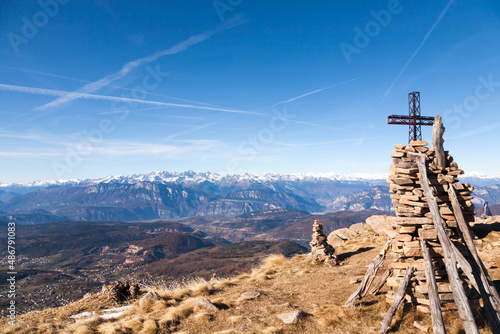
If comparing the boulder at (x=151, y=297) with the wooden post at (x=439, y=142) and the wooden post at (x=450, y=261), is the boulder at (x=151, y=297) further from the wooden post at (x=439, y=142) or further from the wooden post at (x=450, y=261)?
the wooden post at (x=439, y=142)

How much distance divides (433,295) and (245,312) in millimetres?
8353

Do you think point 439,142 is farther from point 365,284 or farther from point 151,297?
point 151,297

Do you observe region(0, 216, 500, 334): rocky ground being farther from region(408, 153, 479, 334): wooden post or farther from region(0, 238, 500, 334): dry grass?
region(408, 153, 479, 334): wooden post

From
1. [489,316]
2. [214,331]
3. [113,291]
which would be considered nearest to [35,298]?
[113,291]

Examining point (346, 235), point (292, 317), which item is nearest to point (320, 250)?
point (292, 317)

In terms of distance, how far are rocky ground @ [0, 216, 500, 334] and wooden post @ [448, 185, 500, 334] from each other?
1.12m

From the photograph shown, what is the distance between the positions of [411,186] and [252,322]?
10196 mm

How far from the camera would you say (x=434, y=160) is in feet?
40.2

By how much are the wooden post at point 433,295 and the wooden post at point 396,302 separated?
95cm

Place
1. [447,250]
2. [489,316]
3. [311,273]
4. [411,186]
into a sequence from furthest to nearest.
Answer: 1. [311,273]
2. [411,186]
3. [447,250]
4. [489,316]

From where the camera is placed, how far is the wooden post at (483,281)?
8.68m

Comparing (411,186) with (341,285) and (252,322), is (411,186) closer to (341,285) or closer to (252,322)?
(341,285)

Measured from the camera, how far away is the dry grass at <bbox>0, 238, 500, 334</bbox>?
10219mm

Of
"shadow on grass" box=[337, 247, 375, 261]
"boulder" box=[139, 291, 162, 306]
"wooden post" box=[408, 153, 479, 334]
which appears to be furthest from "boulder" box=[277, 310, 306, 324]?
"shadow on grass" box=[337, 247, 375, 261]
